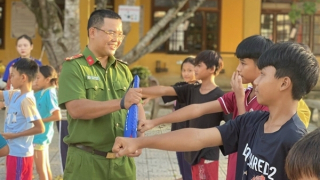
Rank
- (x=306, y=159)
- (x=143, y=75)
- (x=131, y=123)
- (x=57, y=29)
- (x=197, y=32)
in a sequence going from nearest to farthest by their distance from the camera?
(x=306, y=159) → (x=131, y=123) → (x=57, y=29) → (x=143, y=75) → (x=197, y=32)

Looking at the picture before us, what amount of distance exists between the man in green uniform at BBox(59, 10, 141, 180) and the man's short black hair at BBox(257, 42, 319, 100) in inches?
51.2

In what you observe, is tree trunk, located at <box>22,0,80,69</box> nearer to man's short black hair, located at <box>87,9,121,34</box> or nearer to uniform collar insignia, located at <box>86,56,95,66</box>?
man's short black hair, located at <box>87,9,121,34</box>

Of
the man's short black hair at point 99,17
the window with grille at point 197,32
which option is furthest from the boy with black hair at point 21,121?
the window with grille at point 197,32

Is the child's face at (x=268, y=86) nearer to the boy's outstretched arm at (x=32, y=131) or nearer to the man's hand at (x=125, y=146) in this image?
the man's hand at (x=125, y=146)

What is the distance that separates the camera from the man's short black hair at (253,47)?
3.61 m

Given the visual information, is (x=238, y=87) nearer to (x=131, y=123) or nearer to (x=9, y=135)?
(x=131, y=123)

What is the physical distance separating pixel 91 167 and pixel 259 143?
1448 mm

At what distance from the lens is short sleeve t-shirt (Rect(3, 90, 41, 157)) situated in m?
5.25

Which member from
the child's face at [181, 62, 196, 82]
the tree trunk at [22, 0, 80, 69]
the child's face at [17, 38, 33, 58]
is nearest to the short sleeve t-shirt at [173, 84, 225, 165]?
the child's face at [181, 62, 196, 82]

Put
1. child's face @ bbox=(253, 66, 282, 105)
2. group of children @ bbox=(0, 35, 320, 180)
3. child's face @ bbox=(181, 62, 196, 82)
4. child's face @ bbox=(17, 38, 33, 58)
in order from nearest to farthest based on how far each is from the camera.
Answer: group of children @ bbox=(0, 35, 320, 180) < child's face @ bbox=(253, 66, 282, 105) < child's face @ bbox=(181, 62, 196, 82) < child's face @ bbox=(17, 38, 33, 58)

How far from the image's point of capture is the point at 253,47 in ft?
11.9

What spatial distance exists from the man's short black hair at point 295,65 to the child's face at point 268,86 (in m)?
0.02

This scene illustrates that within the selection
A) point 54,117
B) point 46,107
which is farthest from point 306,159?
point 46,107

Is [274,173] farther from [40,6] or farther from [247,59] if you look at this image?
[40,6]
